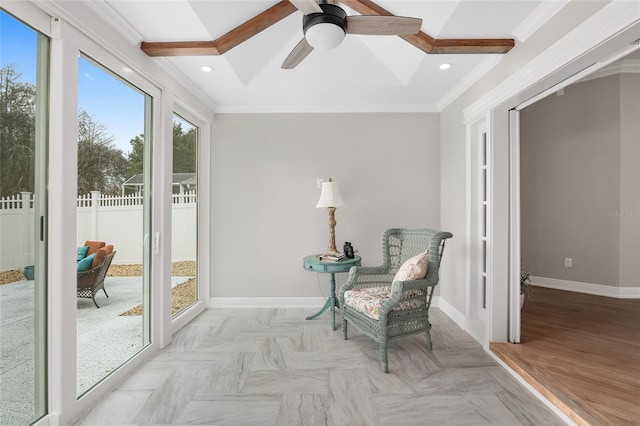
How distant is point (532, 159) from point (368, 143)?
103 inches

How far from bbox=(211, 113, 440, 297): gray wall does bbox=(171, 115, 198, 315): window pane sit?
257 mm

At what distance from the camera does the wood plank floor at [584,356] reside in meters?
1.79

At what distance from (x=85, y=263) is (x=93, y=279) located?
0.16 m

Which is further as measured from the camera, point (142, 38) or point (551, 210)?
point (551, 210)

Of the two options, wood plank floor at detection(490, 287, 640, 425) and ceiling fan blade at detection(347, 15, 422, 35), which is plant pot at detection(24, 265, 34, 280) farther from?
wood plank floor at detection(490, 287, 640, 425)

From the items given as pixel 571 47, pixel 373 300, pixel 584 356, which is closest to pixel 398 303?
pixel 373 300

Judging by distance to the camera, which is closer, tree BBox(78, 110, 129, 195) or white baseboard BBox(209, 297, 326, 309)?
tree BBox(78, 110, 129, 195)

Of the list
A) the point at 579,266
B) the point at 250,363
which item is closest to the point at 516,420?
the point at 250,363

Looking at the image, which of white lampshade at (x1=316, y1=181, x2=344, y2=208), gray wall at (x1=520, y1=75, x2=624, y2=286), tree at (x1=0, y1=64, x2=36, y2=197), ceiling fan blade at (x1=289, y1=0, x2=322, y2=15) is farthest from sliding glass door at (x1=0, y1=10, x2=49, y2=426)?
gray wall at (x1=520, y1=75, x2=624, y2=286)

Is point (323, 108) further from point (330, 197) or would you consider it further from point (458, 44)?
point (458, 44)

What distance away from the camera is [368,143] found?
12.6 feet

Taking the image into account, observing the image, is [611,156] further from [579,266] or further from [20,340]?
[20,340]

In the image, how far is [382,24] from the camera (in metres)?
1.63

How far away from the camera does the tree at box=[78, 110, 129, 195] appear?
6.45ft
